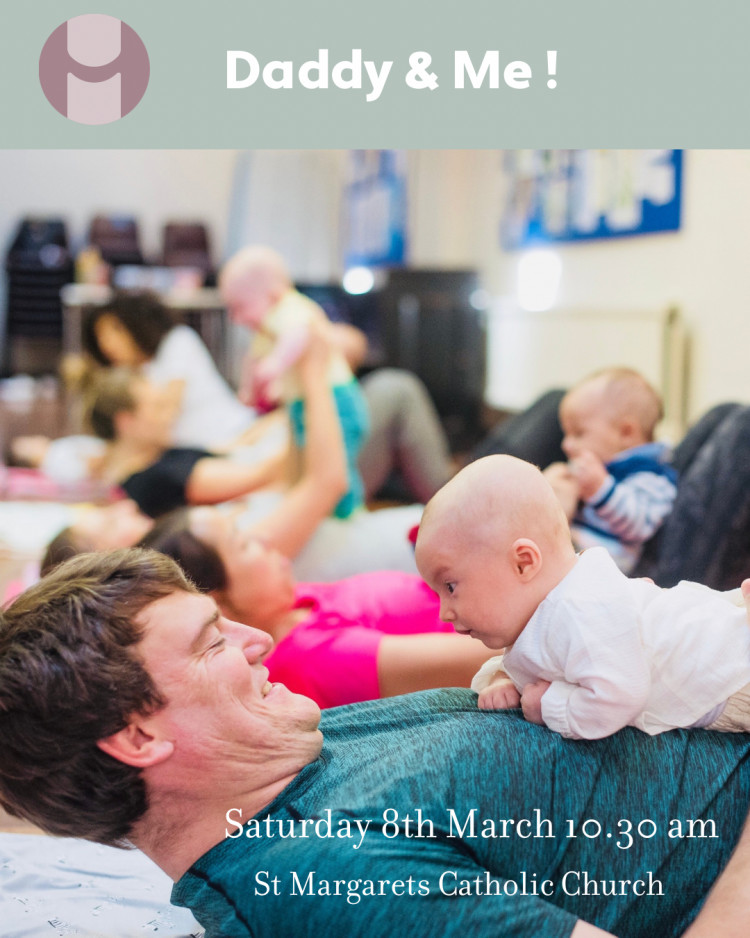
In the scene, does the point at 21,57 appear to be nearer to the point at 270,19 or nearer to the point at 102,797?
the point at 270,19

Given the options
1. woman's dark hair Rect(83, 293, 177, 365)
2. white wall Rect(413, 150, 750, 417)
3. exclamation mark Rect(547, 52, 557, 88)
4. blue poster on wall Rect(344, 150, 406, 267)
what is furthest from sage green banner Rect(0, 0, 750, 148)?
blue poster on wall Rect(344, 150, 406, 267)

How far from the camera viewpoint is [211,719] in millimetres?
872

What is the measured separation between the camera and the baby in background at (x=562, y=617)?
2.75 feet

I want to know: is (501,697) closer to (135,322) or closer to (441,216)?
(135,322)

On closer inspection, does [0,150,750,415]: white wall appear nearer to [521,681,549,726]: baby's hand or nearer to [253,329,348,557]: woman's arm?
[253,329,348,557]: woman's arm

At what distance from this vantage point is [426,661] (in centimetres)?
116

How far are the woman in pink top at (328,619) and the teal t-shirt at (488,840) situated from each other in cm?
25

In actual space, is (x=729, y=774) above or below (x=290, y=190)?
below

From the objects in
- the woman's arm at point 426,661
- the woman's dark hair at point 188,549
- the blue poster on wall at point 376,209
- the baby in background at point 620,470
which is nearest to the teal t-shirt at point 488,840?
the woman's arm at point 426,661

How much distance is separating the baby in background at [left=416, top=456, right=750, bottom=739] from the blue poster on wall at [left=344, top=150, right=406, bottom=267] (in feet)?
16.4

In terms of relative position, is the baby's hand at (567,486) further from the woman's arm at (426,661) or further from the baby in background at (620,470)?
the woman's arm at (426,661)

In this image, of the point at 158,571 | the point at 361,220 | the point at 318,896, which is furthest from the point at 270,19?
the point at 361,220

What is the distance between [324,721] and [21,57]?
77cm

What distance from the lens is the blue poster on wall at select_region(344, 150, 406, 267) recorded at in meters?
5.81
